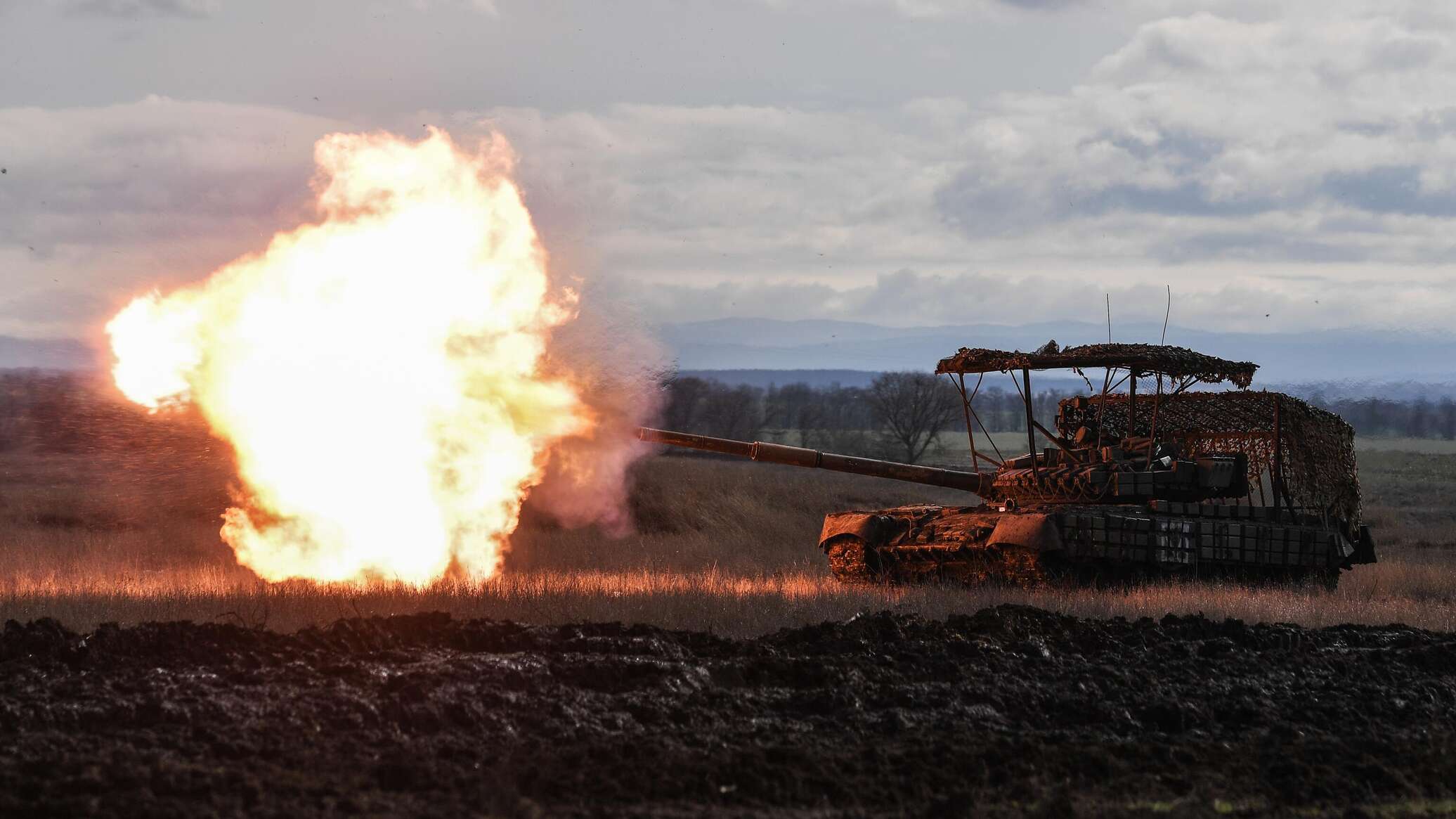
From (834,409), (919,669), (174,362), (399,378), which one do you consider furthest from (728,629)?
(834,409)

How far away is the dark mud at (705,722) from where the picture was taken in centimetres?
809

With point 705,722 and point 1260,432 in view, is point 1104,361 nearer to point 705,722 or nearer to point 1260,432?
point 1260,432

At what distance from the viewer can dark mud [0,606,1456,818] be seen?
26.6 feet

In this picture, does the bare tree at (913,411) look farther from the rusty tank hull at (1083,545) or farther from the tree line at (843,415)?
the rusty tank hull at (1083,545)

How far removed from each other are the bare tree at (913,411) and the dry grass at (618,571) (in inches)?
865

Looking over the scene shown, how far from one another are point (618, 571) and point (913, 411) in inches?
1846

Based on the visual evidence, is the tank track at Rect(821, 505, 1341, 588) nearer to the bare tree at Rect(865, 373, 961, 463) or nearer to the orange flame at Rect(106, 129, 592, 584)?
the orange flame at Rect(106, 129, 592, 584)

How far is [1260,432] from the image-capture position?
22234mm

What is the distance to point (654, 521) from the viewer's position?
33500 mm

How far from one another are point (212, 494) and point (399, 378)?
1568cm

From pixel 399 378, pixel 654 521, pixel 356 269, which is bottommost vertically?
pixel 654 521

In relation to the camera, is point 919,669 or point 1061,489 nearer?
point 919,669

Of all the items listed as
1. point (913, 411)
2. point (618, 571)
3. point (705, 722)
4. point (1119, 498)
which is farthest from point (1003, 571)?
point (913, 411)

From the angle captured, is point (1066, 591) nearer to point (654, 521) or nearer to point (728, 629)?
point (728, 629)
